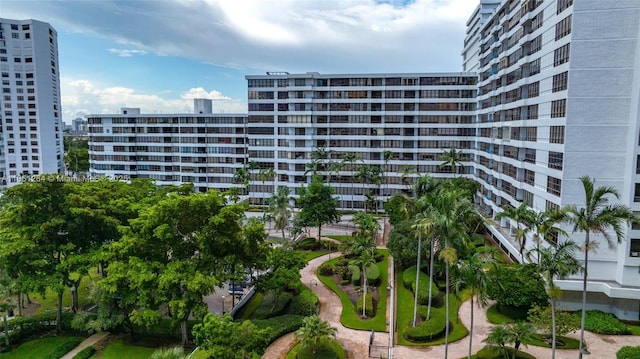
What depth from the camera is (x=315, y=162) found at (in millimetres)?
82000

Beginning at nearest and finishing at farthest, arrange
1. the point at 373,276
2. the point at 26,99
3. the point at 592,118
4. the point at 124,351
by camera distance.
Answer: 1. the point at 124,351
2. the point at 592,118
3. the point at 373,276
4. the point at 26,99

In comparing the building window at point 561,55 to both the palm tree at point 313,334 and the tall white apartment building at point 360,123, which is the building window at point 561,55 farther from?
the tall white apartment building at point 360,123

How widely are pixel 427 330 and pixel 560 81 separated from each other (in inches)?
1029

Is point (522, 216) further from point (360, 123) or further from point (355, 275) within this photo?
point (360, 123)

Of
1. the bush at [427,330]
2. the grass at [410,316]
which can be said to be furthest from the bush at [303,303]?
the bush at [427,330]

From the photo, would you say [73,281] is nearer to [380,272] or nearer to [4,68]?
[380,272]

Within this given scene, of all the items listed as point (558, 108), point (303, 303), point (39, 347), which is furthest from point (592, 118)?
point (39, 347)

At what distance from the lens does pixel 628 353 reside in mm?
29484

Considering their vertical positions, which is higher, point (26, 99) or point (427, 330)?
point (26, 99)

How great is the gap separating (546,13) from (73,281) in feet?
172

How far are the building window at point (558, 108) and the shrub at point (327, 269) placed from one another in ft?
94.6

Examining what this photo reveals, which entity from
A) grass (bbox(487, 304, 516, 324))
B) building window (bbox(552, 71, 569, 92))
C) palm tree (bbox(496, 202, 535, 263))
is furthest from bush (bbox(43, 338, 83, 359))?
building window (bbox(552, 71, 569, 92))

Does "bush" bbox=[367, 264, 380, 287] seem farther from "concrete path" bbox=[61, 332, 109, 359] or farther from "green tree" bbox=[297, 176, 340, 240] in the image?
"concrete path" bbox=[61, 332, 109, 359]

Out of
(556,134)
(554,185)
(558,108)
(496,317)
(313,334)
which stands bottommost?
(496,317)
